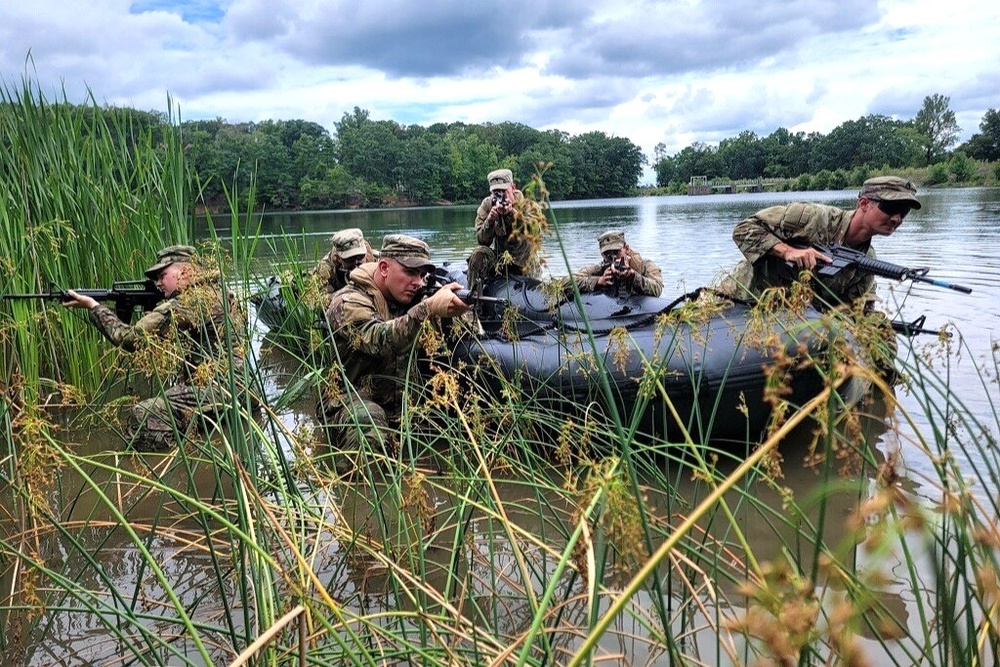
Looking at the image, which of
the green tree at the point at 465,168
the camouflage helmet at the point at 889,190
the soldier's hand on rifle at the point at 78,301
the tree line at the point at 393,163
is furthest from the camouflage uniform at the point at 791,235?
the green tree at the point at 465,168

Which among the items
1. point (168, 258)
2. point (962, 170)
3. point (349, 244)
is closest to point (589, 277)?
point (349, 244)

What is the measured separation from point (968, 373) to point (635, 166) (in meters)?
54.5

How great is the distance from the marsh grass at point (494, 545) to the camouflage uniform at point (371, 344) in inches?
16.4

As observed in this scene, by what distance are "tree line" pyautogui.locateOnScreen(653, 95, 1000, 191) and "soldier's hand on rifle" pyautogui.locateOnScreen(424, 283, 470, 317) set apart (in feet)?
230

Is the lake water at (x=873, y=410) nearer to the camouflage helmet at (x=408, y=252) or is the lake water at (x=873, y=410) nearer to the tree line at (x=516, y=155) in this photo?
the camouflage helmet at (x=408, y=252)

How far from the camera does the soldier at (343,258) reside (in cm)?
665

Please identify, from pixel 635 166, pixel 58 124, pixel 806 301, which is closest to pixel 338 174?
pixel 635 166

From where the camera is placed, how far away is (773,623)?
711mm

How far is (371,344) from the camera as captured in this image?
4.16 metres

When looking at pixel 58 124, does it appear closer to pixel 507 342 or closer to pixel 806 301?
pixel 507 342

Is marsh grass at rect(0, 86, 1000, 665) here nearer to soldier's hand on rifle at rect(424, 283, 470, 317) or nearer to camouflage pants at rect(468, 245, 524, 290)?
soldier's hand on rifle at rect(424, 283, 470, 317)

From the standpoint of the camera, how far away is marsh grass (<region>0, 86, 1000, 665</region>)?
988mm

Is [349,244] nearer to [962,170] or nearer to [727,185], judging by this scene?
[962,170]

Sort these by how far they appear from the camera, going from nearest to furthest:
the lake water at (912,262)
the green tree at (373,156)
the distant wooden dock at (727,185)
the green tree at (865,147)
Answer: the lake water at (912,262) → the green tree at (373,156) → the distant wooden dock at (727,185) → the green tree at (865,147)
